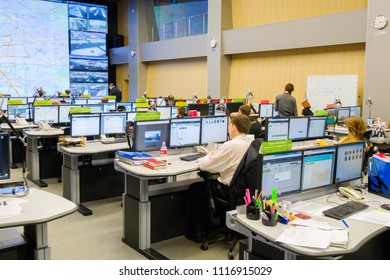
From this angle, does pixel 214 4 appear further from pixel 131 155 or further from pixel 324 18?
pixel 131 155

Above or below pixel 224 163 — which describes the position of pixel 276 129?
above

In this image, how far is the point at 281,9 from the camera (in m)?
10.0

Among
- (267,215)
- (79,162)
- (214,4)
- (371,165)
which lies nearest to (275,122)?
(371,165)

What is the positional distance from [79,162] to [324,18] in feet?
20.6

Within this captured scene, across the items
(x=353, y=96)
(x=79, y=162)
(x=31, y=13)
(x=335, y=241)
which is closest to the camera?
(x=335, y=241)

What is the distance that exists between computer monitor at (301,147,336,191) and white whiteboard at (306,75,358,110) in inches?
230

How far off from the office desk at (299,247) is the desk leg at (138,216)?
1317mm

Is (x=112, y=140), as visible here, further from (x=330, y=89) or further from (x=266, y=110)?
(x=330, y=89)

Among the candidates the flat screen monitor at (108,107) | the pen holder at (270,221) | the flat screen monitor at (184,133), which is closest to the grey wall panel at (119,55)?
the flat screen monitor at (108,107)

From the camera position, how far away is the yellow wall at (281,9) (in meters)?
8.77

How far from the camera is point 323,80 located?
886cm

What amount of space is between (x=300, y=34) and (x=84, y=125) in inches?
230

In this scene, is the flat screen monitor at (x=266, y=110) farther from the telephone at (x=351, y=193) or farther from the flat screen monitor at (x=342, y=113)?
the telephone at (x=351, y=193)

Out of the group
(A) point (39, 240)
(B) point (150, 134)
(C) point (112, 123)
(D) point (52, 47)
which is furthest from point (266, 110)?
(D) point (52, 47)
